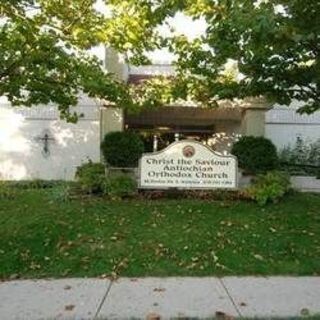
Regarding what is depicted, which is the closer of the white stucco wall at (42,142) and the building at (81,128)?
the building at (81,128)

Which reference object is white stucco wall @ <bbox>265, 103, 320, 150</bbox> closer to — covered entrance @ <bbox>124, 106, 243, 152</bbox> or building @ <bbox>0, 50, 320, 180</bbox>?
building @ <bbox>0, 50, 320, 180</bbox>

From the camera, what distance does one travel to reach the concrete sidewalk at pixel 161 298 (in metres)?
7.60

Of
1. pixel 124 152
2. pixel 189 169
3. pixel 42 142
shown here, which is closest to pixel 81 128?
pixel 42 142

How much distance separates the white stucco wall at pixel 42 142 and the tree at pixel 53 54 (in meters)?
4.45

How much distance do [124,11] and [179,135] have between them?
7890mm

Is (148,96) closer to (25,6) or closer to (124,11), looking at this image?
(124,11)

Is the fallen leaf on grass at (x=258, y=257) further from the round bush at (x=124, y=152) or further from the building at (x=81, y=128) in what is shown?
the building at (x=81, y=128)

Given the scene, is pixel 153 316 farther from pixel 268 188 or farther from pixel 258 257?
pixel 268 188

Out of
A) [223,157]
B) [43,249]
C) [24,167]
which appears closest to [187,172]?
[223,157]

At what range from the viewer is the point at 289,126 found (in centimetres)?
2022

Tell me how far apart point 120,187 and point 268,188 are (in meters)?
3.17

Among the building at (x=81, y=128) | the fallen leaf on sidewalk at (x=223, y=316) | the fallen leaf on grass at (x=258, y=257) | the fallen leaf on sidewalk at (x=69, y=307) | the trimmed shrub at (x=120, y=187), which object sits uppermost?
the building at (x=81, y=128)

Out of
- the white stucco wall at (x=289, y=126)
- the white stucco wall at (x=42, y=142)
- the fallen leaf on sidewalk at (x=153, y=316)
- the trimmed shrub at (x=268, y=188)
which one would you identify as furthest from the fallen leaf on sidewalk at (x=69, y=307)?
the white stucco wall at (x=289, y=126)

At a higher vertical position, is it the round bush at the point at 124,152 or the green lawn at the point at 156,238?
the round bush at the point at 124,152
